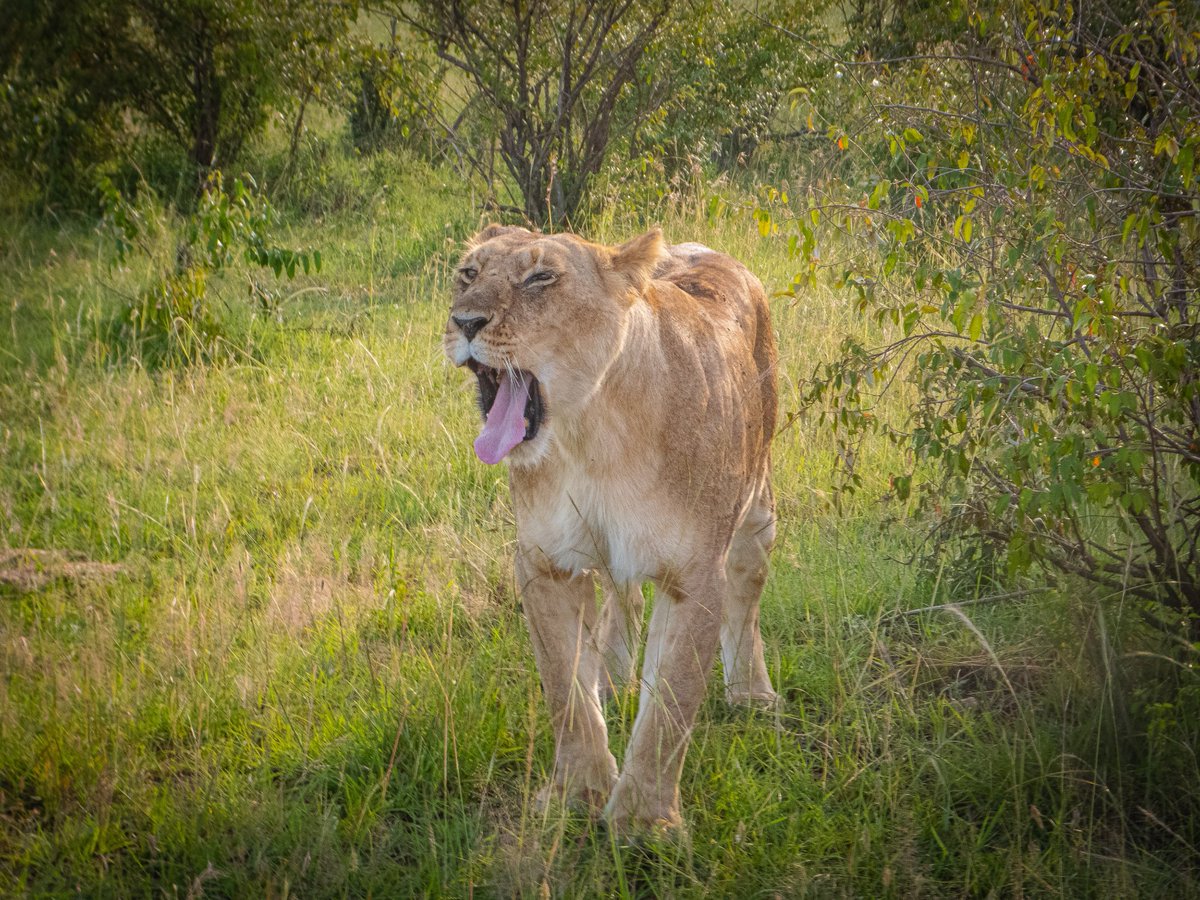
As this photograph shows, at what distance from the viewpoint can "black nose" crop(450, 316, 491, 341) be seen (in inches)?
105

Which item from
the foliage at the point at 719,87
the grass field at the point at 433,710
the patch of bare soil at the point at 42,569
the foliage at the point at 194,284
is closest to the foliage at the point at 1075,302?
the grass field at the point at 433,710

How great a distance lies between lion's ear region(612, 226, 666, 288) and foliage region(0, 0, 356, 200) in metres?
6.72

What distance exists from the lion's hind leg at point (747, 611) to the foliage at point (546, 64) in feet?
15.8

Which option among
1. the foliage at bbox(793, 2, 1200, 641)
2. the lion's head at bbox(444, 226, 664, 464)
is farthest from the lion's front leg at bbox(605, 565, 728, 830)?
the foliage at bbox(793, 2, 1200, 641)

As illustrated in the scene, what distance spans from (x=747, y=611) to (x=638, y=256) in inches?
48.0

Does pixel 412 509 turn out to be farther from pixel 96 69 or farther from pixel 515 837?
pixel 96 69

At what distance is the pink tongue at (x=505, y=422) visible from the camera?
269cm

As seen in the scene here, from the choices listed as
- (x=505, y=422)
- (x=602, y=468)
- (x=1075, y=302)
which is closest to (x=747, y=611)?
(x=602, y=468)

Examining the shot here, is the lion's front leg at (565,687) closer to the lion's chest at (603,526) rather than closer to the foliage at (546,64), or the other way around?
the lion's chest at (603,526)

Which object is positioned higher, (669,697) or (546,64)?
(546,64)

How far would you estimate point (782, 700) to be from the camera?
3.26 meters

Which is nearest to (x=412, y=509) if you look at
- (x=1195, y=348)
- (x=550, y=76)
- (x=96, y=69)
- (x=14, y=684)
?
(x=14, y=684)

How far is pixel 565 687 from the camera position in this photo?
9.40ft

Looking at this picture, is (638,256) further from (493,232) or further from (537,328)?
(493,232)
